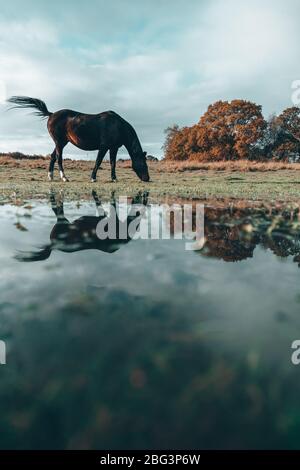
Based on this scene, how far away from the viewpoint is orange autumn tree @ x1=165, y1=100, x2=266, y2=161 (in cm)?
4503

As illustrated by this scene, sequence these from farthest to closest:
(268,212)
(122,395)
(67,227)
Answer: (268,212)
(67,227)
(122,395)

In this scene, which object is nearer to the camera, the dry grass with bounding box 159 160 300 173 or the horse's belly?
the horse's belly

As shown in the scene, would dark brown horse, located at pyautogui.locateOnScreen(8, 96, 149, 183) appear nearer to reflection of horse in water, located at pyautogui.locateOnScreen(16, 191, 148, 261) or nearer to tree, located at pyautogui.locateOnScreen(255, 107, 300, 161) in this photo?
reflection of horse in water, located at pyautogui.locateOnScreen(16, 191, 148, 261)

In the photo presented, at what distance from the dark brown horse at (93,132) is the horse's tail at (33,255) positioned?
1217 cm

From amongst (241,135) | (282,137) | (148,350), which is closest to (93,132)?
(148,350)

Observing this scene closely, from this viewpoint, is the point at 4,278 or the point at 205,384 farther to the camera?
the point at 4,278

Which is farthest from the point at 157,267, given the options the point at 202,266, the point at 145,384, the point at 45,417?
the point at 45,417

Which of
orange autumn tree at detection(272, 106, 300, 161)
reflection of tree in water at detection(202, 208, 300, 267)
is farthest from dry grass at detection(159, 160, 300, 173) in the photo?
reflection of tree in water at detection(202, 208, 300, 267)

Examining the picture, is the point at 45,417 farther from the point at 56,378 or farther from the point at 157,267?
the point at 157,267

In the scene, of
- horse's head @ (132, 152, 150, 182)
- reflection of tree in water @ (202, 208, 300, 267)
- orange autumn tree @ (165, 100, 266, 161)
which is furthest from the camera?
orange autumn tree @ (165, 100, 266, 161)

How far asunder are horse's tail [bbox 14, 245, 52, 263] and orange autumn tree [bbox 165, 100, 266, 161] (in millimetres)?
44938

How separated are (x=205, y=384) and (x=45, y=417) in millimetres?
817

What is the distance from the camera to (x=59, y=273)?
334 centimetres

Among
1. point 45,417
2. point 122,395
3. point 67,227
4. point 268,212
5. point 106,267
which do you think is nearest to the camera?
point 45,417
